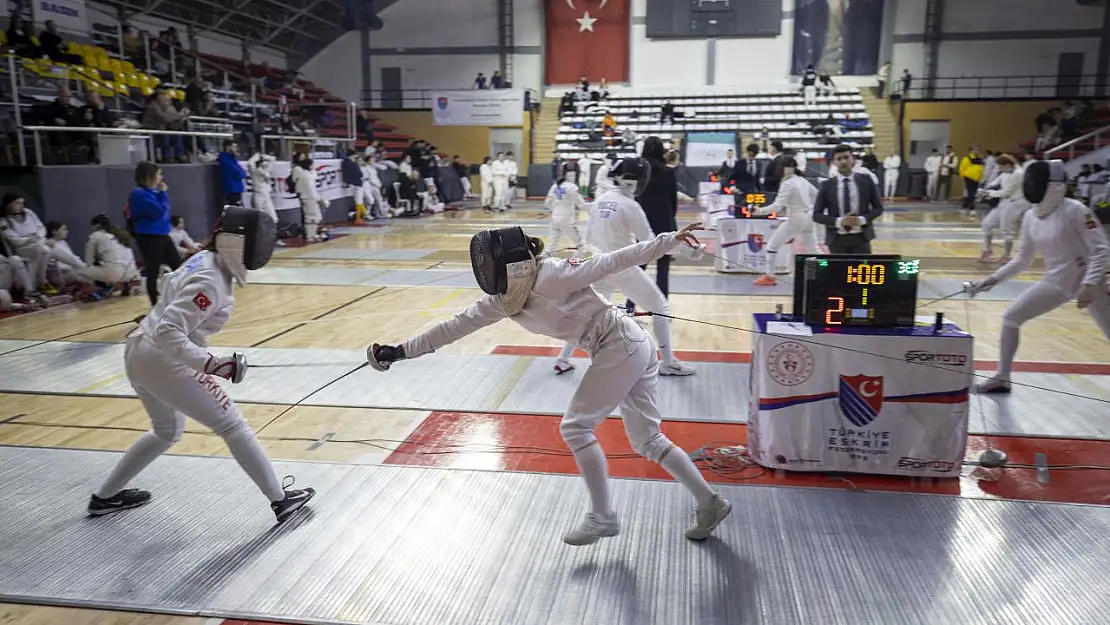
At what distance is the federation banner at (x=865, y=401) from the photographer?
3709 millimetres

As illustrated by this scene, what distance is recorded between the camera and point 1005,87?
2559 cm

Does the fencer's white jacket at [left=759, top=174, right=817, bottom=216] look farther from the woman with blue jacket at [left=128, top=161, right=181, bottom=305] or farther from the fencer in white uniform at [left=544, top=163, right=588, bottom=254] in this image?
the woman with blue jacket at [left=128, top=161, right=181, bottom=305]

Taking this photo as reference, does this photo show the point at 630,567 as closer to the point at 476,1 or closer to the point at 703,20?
the point at 703,20

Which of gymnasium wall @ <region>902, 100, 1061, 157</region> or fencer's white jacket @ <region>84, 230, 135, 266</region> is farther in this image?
gymnasium wall @ <region>902, 100, 1061, 157</region>

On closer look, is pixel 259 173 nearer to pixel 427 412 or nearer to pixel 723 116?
pixel 427 412

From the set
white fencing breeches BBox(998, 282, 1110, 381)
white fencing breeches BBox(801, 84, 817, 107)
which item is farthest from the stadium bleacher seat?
white fencing breeches BBox(998, 282, 1110, 381)

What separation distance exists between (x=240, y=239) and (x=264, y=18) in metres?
26.5

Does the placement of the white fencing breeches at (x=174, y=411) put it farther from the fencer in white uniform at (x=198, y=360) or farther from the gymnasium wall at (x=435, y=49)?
the gymnasium wall at (x=435, y=49)

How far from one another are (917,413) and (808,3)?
26705 millimetres

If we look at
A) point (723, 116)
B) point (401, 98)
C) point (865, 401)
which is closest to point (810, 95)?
point (723, 116)

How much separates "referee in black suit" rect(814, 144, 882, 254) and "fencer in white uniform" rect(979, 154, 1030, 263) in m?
4.75

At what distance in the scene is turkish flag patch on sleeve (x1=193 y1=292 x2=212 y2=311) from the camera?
124 inches

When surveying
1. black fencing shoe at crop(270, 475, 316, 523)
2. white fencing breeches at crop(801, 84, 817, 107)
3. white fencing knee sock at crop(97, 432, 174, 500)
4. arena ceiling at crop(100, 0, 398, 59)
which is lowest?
black fencing shoe at crop(270, 475, 316, 523)

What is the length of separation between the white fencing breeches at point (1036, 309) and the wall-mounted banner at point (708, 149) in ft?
62.4
